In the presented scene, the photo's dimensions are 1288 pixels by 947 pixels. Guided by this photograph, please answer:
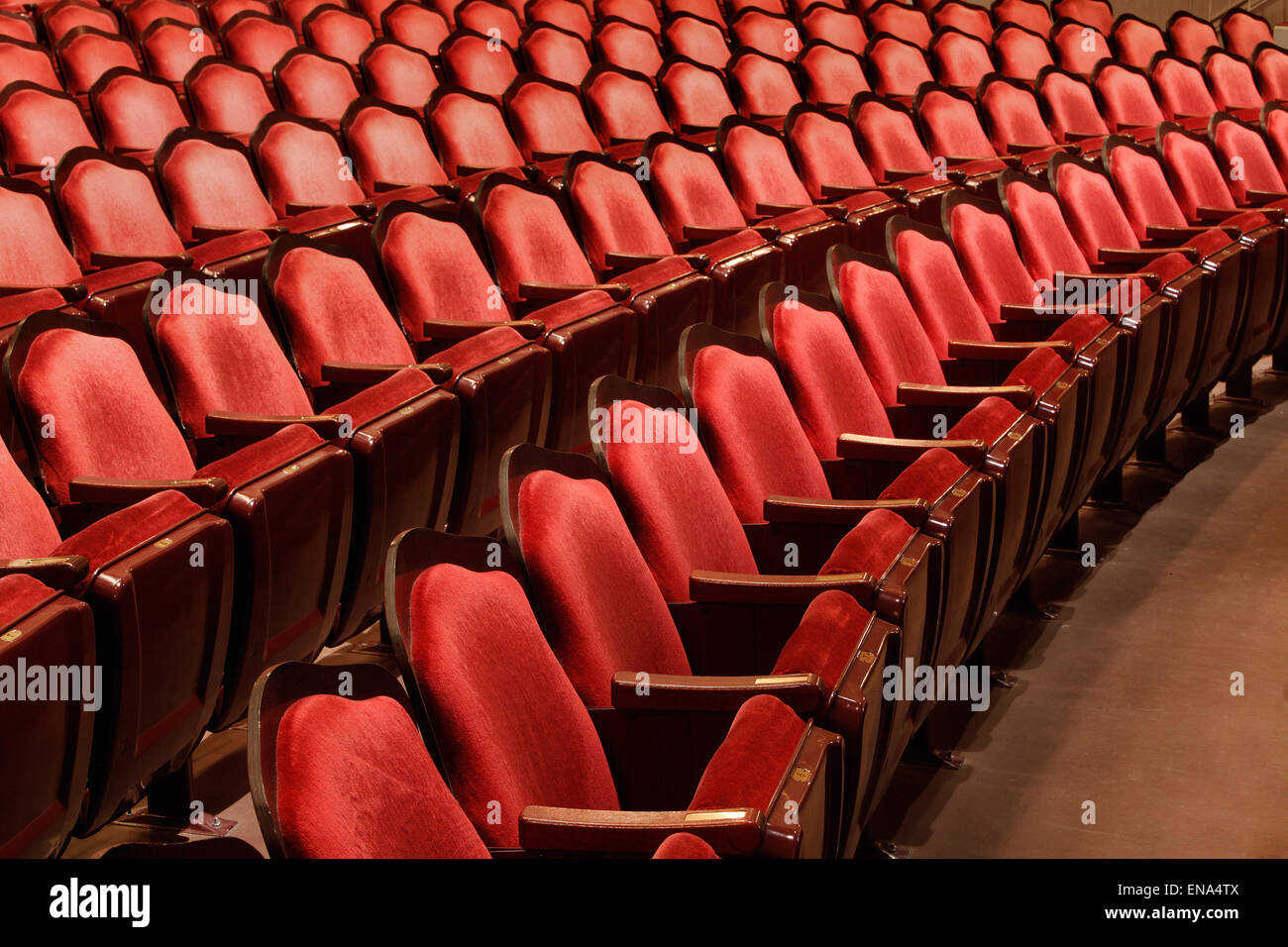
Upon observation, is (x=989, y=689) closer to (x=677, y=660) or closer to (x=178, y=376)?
(x=677, y=660)

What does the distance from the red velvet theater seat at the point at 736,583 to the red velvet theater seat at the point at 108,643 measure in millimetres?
103

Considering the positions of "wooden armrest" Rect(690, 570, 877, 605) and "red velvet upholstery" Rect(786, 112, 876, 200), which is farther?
"red velvet upholstery" Rect(786, 112, 876, 200)

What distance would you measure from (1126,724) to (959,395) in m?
0.16

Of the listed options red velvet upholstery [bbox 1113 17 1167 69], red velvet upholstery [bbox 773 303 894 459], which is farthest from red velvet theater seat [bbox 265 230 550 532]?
red velvet upholstery [bbox 1113 17 1167 69]

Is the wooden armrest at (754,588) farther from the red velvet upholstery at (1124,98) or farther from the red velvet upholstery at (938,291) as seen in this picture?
the red velvet upholstery at (1124,98)

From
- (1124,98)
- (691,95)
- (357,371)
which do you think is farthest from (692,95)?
→ (357,371)

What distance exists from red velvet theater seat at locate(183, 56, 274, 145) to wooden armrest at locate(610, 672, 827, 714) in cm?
67

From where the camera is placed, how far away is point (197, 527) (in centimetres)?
37

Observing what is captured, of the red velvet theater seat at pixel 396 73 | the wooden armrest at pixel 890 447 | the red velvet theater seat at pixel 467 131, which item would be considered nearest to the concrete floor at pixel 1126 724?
the wooden armrest at pixel 890 447

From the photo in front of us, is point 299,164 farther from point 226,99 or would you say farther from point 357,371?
point 357,371

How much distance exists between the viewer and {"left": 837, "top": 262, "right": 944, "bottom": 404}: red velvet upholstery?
0.62 meters

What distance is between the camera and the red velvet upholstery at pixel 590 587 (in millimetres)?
349

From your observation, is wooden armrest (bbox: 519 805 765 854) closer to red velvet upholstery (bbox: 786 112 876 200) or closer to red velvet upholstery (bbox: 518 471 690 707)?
red velvet upholstery (bbox: 518 471 690 707)

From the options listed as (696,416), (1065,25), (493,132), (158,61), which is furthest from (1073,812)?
(1065,25)
